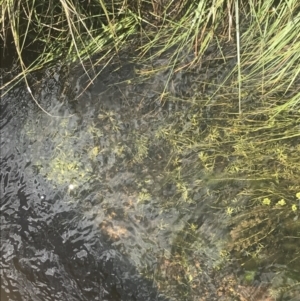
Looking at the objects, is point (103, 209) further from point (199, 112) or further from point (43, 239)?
point (199, 112)

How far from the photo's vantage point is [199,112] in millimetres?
1503

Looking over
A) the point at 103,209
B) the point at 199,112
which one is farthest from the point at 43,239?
the point at 199,112

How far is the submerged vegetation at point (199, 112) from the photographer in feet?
4.52

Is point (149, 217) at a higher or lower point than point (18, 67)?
lower

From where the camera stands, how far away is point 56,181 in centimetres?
160

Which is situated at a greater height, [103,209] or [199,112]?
[199,112]

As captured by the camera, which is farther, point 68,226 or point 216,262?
point 68,226

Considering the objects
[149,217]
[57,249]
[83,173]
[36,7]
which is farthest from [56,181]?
[36,7]

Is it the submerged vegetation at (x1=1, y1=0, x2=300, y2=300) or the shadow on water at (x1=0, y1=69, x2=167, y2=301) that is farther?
the shadow on water at (x1=0, y1=69, x2=167, y2=301)

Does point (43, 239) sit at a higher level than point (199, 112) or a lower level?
lower

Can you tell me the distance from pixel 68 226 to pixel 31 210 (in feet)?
0.50

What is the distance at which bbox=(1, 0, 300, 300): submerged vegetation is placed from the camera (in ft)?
4.52

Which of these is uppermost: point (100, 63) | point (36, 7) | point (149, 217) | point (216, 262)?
point (36, 7)

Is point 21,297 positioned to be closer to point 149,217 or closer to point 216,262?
point 149,217
